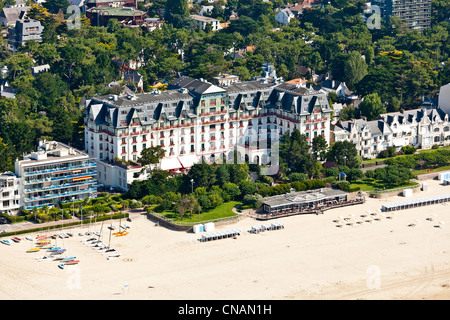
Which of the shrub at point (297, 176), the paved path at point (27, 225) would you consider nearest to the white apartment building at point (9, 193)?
the paved path at point (27, 225)

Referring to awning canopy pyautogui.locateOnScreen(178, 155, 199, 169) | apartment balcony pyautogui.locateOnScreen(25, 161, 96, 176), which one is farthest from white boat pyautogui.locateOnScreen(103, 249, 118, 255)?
awning canopy pyautogui.locateOnScreen(178, 155, 199, 169)

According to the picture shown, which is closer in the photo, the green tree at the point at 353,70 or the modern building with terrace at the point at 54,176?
the modern building with terrace at the point at 54,176

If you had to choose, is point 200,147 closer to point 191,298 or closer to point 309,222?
point 309,222

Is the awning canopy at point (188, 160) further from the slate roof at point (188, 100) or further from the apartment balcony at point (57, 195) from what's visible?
the apartment balcony at point (57, 195)

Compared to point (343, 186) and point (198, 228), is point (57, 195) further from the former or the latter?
point (343, 186)

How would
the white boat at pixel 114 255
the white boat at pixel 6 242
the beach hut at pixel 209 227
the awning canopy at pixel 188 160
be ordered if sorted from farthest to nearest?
1. the awning canopy at pixel 188 160
2. the beach hut at pixel 209 227
3. the white boat at pixel 6 242
4. the white boat at pixel 114 255

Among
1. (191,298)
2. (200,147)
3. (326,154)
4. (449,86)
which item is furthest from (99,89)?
(191,298)

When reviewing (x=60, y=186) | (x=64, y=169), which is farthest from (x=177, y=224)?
(x=64, y=169)

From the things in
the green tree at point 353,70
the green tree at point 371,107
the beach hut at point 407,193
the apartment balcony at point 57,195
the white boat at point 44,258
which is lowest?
the white boat at point 44,258
